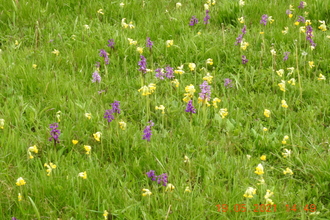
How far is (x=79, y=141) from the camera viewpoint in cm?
336

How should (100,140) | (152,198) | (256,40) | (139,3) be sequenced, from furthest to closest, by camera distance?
(139,3)
(256,40)
(100,140)
(152,198)

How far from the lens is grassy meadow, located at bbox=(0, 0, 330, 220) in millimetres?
2766

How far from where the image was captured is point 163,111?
3.42 m

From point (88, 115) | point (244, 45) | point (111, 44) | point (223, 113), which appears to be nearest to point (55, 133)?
point (88, 115)

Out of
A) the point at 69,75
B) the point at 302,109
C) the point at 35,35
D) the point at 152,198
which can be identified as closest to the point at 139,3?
the point at 35,35

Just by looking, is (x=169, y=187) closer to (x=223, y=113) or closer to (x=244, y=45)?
(x=223, y=113)

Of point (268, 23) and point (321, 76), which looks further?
point (268, 23)

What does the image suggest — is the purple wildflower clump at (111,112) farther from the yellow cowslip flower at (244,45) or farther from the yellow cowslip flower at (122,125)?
the yellow cowslip flower at (244,45)

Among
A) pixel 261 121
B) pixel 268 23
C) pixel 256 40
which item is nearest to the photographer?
pixel 261 121

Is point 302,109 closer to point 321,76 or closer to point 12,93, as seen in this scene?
point 321,76

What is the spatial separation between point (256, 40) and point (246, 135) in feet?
5.35

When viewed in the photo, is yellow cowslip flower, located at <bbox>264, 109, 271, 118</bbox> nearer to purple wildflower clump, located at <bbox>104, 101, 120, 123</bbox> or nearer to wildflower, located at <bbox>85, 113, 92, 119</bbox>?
purple wildflower clump, located at <bbox>104, 101, 120, 123</bbox>

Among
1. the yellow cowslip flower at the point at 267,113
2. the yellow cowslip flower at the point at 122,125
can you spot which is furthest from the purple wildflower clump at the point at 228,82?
the yellow cowslip flower at the point at 122,125

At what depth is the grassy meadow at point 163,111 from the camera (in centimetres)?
277
